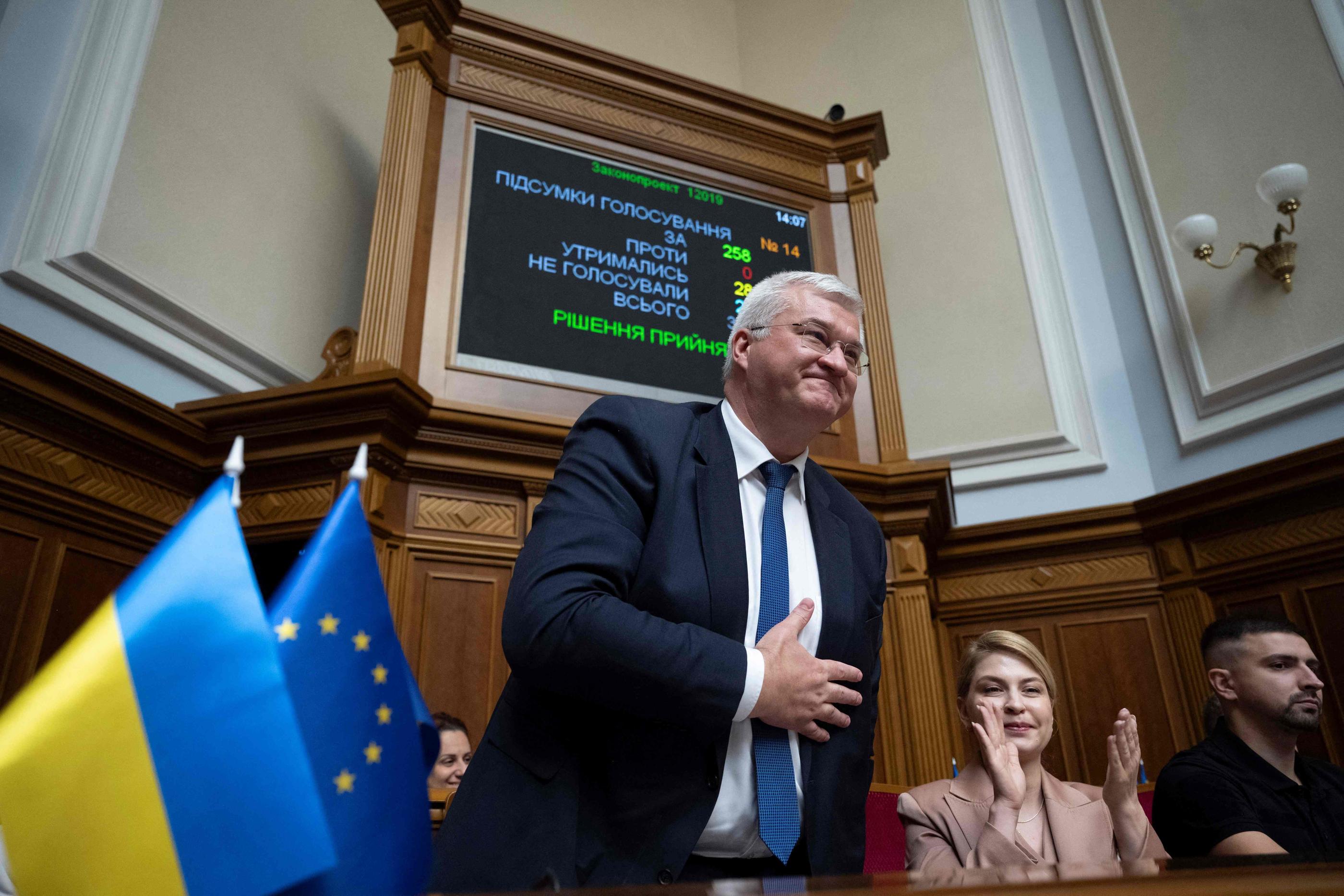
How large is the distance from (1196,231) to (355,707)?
16.2 ft

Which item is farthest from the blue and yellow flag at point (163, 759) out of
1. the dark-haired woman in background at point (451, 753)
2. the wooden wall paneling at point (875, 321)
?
the wooden wall paneling at point (875, 321)

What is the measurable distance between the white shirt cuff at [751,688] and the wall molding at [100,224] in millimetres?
3241

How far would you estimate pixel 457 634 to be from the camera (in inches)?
143

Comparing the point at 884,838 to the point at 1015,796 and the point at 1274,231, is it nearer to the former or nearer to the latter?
the point at 1015,796

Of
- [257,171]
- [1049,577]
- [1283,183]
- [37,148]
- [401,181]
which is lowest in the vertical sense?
[1049,577]

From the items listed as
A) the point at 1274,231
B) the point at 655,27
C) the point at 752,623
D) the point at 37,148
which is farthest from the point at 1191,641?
the point at 655,27

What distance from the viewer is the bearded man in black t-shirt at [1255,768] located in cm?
216

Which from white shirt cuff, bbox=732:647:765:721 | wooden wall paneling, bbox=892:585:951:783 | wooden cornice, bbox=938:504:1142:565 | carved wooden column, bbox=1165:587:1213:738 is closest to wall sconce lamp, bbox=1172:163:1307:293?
wooden cornice, bbox=938:504:1142:565

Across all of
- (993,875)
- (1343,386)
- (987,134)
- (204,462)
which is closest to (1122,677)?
(1343,386)

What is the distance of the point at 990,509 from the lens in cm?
543

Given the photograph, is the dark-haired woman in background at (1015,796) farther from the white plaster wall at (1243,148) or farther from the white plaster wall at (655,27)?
the white plaster wall at (655,27)

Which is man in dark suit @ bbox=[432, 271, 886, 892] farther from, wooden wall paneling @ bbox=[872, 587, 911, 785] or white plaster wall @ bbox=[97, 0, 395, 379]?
white plaster wall @ bbox=[97, 0, 395, 379]

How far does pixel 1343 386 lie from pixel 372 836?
4830mm

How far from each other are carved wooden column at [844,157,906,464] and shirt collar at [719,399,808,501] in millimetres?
3026
